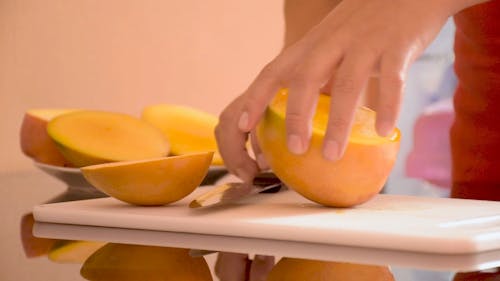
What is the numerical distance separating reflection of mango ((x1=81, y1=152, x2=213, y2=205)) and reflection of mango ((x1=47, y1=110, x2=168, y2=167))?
33 cm

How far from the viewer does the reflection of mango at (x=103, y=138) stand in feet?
4.04

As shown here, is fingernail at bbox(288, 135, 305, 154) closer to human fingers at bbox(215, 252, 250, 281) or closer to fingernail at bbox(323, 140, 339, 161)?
fingernail at bbox(323, 140, 339, 161)

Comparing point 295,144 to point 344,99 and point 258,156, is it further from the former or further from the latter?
point 258,156

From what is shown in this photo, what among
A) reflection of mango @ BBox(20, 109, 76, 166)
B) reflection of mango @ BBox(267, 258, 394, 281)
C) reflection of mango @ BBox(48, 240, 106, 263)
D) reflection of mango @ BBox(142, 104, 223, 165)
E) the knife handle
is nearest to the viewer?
reflection of mango @ BBox(267, 258, 394, 281)

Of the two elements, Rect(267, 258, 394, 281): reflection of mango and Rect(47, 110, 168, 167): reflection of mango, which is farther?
Rect(47, 110, 168, 167): reflection of mango

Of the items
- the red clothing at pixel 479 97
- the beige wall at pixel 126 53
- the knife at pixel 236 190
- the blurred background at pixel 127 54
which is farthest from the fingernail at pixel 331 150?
the beige wall at pixel 126 53

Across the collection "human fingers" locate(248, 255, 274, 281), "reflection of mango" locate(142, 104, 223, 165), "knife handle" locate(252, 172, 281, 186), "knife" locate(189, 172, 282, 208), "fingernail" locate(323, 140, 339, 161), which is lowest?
"reflection of mango" locate(142, 104, 223, 165)

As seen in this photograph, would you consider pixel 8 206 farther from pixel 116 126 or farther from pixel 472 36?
pixel 472 36

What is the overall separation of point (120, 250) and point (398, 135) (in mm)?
321

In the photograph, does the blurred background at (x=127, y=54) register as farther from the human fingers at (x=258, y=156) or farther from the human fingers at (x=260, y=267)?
the human fingers at (x=260, y=267)

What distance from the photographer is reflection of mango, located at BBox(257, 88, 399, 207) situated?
0.84m

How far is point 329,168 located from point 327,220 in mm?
69

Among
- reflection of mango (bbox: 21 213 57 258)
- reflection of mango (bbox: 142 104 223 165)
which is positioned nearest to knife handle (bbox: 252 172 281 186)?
reflection of mango (bbox: 21 213 57 258)

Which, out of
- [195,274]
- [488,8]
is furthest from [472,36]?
[195,274]
